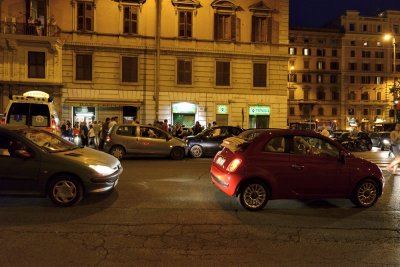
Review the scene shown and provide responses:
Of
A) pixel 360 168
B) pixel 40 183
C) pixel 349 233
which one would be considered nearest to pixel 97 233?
pixel 40 183

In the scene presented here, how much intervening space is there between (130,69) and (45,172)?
22.9 meters

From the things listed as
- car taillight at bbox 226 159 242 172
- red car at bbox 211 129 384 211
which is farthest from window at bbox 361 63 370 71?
car taillight at bbox 226 159 242 172

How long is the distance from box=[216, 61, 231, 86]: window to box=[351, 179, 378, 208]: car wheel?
23591 millimetres

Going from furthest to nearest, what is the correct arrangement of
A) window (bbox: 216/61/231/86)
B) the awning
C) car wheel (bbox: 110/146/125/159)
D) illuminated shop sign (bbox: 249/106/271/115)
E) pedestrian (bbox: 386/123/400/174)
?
illuminated shop sign (bbox: 249/106/271/115), window (bbox: 216/61/231/86), the awning, car wheel (bbox: 110/146/125/159), pedestrian (bbox: 386/123/400/174)

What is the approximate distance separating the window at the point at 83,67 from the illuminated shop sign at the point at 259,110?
1200 cm

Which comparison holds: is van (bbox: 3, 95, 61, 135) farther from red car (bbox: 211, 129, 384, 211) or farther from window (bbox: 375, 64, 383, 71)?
window (bbox: 375, 64, 383, 71)

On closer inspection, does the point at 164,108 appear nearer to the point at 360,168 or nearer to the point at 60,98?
the point at 60,98

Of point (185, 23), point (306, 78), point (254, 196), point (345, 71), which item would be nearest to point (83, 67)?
point (185, 23)

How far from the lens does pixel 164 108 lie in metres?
30.6

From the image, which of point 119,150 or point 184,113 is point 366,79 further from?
point 119,150

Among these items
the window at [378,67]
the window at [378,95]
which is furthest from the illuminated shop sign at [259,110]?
the window at [378,67]

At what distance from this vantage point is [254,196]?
8141 mm

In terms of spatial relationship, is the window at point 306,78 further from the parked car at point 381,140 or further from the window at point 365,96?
the parked car at point 381,140

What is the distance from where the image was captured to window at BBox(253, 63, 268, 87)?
32281 millimetres
